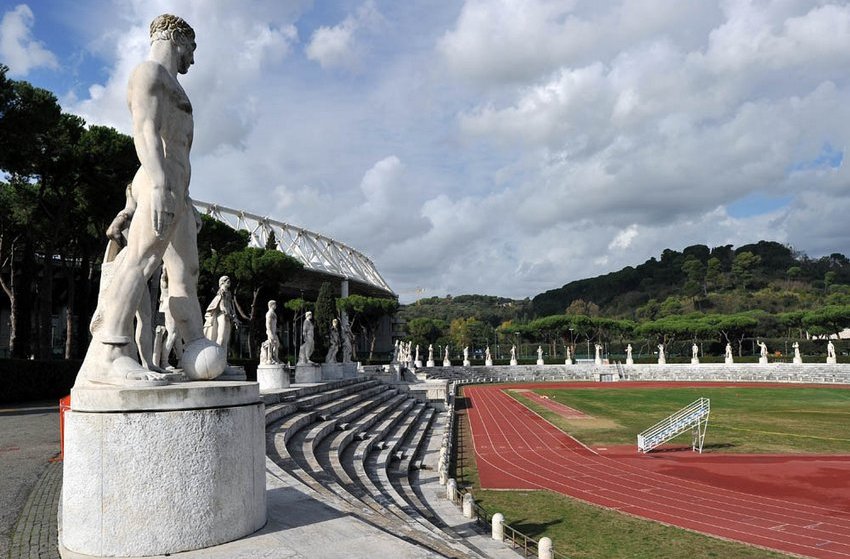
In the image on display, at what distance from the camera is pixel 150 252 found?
193 inches

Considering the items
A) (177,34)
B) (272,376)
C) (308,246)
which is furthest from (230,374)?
(308,246)

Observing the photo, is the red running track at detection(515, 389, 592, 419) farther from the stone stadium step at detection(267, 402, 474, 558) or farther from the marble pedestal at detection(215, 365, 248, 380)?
the marble pedestal at detection(215, 365, 248, 380)

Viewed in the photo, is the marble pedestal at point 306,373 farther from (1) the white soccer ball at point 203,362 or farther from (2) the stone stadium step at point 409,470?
(1) the white soccer ball at point 203,362

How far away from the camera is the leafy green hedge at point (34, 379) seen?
2011cm

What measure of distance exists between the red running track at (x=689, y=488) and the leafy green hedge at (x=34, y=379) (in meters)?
15.7

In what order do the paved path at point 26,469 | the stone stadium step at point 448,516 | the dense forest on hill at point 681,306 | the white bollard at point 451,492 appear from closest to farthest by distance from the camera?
the paved path at point 26,469 → the stone stadium step at point 448,516 → the white bollard at point 451,492 → the dense forest on hill at point 681,306

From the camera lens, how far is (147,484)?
3.93 metres

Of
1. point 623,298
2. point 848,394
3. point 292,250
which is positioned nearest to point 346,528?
A: point 848,394

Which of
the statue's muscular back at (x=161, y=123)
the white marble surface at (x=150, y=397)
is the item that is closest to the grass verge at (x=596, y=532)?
the white marble surface at (x=150, y=397)

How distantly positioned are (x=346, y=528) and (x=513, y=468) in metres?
11.8

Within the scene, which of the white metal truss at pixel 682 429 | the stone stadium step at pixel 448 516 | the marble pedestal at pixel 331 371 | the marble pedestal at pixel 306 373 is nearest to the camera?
the stone stadium step at pixel 448 516

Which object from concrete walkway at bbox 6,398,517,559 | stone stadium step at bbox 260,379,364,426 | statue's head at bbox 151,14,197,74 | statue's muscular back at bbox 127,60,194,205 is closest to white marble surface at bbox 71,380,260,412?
concrete walkway at bbox 6,398,517,559

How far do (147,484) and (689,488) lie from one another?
40.8 feet

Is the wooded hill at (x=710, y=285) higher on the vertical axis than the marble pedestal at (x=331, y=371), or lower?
higher
